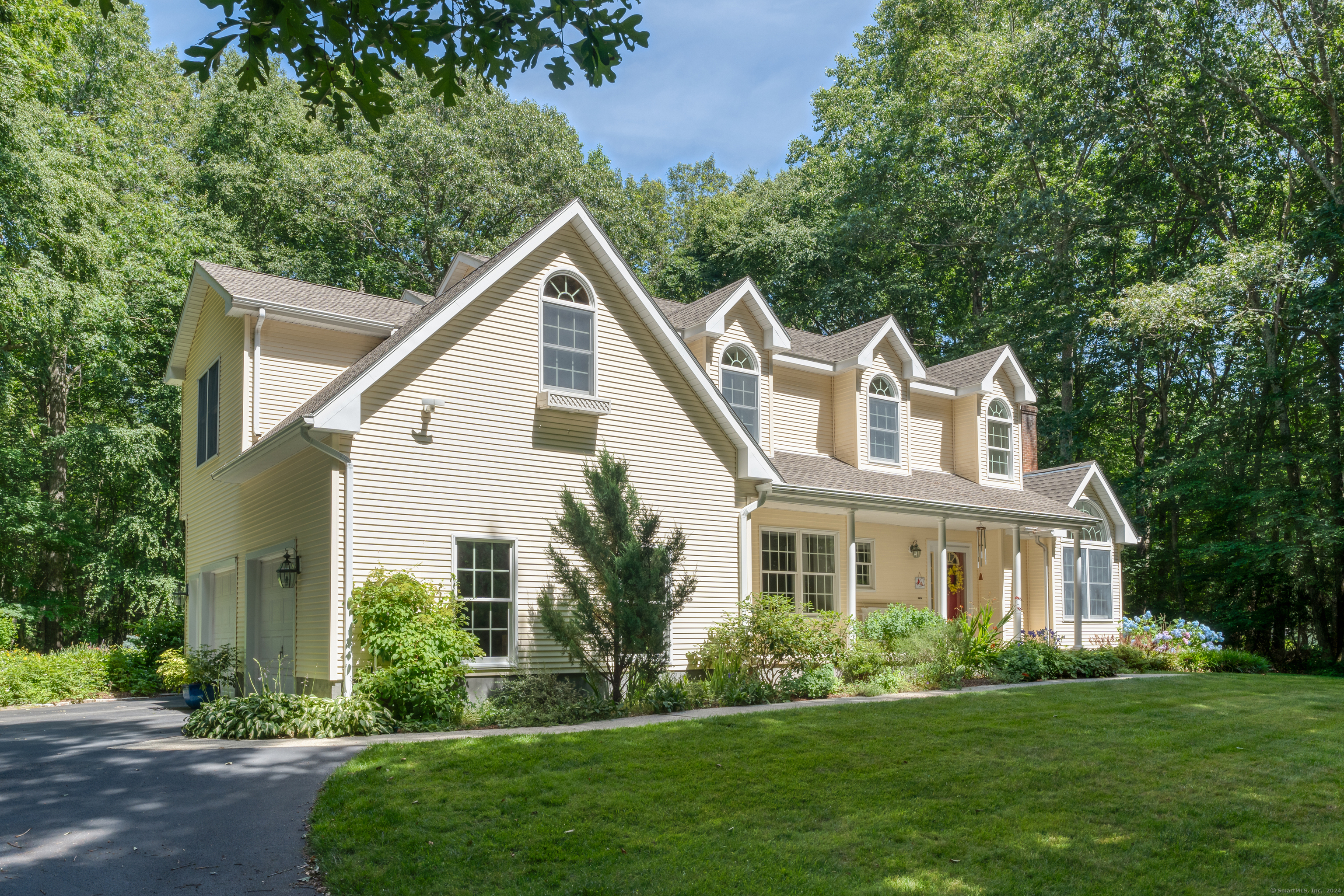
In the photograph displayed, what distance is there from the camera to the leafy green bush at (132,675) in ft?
58.8

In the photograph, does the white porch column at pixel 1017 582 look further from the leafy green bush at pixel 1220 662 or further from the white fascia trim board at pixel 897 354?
the white fascia trim board at pixel 897 354

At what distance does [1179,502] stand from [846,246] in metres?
13.2

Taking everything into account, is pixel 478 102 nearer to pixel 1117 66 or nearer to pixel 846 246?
pixel 846 246

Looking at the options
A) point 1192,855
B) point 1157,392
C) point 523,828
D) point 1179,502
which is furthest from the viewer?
point 1157,392

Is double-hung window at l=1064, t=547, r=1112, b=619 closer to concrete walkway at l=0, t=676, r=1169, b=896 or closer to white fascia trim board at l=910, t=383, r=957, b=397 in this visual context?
white fascia trim board at l=910, t=383, r=957, b=397

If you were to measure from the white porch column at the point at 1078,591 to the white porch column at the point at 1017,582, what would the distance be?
111 centimetres

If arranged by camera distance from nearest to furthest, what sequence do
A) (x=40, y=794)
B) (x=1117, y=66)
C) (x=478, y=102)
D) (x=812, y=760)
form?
(x=40, y=794) < (x=812, y=760) < (x=1117, y=66) < (x=478, y=102)

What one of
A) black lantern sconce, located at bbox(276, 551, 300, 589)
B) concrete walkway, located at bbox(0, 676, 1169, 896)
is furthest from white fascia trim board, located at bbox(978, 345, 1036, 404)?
black lantern sconce, located at bbox(276, 551, 300, 589)

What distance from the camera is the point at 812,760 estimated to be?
820 centimetres

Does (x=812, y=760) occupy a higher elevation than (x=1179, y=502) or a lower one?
lower

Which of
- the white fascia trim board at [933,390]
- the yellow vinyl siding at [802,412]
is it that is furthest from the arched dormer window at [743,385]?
the white fascia trim board at [933,390]

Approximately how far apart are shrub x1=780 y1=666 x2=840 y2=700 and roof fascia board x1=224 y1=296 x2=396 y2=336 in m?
7.72

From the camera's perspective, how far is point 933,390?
2133 centimetres

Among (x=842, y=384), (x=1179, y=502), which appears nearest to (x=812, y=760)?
(x=842, y=384)
